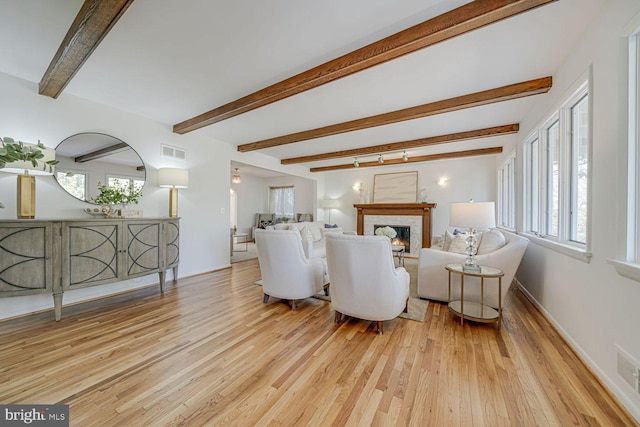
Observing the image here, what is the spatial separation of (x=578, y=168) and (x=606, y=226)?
89 cm

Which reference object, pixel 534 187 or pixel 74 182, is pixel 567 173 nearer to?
pixel 534 187

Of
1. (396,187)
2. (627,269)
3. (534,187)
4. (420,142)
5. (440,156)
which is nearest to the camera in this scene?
(627,269)

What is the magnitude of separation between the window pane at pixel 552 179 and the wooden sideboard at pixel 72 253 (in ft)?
16.1

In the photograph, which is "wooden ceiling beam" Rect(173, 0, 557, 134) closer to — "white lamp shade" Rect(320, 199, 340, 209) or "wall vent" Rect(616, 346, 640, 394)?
"wall vent" Rect(616, 346, 640, 394)

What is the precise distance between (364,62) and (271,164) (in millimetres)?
4480

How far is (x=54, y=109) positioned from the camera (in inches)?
110

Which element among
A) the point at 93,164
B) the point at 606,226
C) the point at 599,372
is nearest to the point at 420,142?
the point at 606,226

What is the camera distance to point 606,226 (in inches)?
63.7

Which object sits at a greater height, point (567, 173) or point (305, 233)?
point (567, 173)

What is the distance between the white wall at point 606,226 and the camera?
1430 millimetres

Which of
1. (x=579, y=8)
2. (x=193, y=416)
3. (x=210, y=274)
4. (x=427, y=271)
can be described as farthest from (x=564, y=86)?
(x=210, y=274)

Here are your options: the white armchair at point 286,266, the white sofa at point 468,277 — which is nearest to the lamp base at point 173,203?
the white armchair at point 286,266

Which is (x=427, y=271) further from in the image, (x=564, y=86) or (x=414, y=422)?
(x=564, y=86)

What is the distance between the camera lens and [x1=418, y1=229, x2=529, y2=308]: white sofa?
261 centimetres
